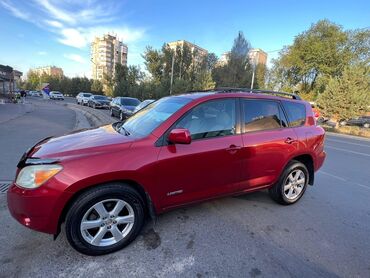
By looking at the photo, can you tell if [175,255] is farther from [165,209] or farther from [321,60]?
[321,60]

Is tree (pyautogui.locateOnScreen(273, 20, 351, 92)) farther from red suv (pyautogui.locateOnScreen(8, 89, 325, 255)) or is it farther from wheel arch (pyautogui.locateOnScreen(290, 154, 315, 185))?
red suv (pyautogui.locateOnScreen(8, 89, 325, 255))

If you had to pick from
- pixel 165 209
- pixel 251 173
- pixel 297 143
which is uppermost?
pixel 297 143

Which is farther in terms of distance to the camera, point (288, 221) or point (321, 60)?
point (321, 60)

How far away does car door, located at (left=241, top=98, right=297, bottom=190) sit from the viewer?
3451 mm

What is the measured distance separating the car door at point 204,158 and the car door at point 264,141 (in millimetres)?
166

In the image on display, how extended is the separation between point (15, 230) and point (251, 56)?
4798cm

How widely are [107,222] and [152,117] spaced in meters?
1.44

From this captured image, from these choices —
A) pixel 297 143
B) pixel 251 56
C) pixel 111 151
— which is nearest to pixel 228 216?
pixel 297 143

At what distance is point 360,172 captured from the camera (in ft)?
22.1

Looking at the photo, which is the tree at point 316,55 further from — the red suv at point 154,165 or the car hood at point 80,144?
the car hood at point 80,144

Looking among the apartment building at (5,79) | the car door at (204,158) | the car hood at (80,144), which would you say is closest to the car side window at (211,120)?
the car door at (204,158)

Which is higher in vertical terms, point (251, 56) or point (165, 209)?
point (251, 56)

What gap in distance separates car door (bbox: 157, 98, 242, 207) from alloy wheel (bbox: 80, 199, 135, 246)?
0.47 metres

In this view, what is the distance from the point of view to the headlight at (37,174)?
238 cm
